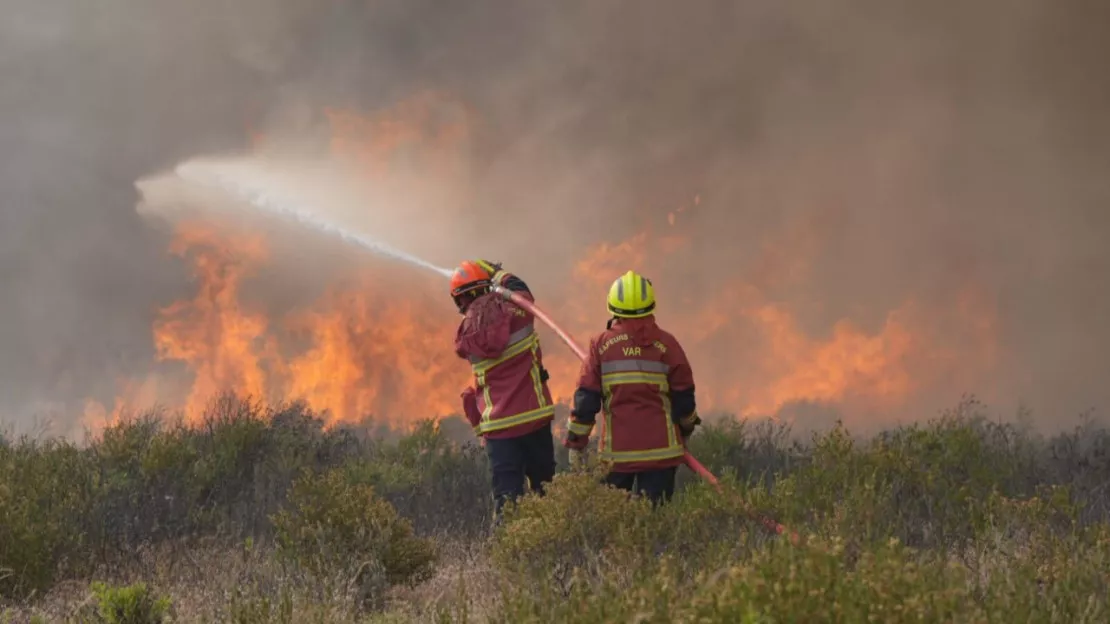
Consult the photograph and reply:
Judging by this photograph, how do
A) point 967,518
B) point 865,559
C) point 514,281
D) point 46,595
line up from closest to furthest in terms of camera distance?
1. point 865,559
2. point 46,595
3. point 967,518
4. point 514,281

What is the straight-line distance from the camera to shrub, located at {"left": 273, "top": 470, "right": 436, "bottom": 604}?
584 centimetres

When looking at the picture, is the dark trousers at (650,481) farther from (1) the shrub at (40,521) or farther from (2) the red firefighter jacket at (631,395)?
(1) the shrub at (40,521)

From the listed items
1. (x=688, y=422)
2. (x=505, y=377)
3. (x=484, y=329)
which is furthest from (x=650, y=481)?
(x=484, y=329)

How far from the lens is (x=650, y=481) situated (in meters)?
6.83

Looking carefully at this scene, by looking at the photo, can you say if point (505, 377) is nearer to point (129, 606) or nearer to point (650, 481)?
point (650, 481)

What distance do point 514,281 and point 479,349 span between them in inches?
25.5

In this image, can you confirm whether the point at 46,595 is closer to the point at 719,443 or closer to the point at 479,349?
the point at 479,349

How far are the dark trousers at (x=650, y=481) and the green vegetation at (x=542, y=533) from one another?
0.44 m

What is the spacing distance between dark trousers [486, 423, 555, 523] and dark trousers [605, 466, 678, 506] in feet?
2.29

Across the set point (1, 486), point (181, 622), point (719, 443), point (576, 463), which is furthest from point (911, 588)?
point (719, 443)

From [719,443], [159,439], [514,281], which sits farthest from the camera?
[719,443]

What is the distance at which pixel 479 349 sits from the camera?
7.24 meters

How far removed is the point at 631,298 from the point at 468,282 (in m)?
1.36

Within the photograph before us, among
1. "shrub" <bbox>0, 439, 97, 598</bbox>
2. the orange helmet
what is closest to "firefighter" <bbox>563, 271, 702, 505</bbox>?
the orange helmet
